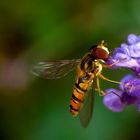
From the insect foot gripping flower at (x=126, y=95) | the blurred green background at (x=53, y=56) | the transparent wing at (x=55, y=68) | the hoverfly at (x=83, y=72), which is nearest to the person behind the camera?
the insect foot gripping flower at (x=126, y=95)

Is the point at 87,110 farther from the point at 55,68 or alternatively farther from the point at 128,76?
the point at 55,68

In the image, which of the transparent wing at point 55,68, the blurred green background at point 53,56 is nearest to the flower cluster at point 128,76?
the transparent wing at point 55,68

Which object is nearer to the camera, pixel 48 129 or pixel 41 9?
pixel 48 129

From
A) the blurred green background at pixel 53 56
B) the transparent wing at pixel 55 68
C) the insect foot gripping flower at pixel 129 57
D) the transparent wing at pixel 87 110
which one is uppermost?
the blurred green background at pixel 53 56

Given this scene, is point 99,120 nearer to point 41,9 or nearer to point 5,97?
point 5,97

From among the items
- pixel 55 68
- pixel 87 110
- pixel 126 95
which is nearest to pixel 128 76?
pixel 126 95

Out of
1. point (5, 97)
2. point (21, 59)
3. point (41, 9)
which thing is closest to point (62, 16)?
point (41, 9)

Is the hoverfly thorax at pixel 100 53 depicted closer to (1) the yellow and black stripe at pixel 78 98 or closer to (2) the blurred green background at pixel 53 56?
(1) the yellow and black stripe at pixel 78 98
